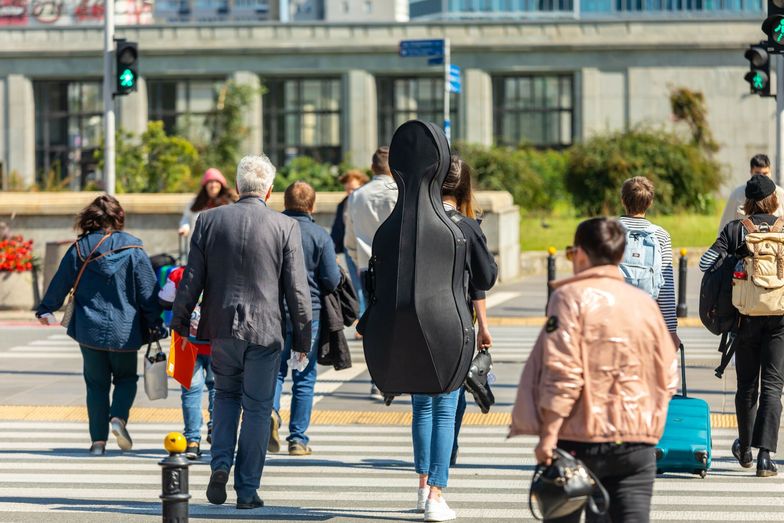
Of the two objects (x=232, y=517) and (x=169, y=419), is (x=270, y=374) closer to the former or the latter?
(x=232, y=517)

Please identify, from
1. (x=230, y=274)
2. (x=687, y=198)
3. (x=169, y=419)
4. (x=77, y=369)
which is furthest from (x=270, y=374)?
(x=687, y=198)

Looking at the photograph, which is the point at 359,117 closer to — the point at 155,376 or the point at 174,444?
the point at 155,376

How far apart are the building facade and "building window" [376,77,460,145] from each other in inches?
2.9

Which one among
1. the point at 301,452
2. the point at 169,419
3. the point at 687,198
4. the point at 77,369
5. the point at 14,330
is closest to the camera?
the point at 301,452

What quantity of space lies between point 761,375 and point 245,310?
3.41m

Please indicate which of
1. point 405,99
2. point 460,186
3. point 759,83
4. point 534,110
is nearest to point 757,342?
point 460,186

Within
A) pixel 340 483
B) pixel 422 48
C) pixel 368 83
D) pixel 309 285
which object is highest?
pixel 368 83

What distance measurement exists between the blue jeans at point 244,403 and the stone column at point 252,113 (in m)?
57.2

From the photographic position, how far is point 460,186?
840cm

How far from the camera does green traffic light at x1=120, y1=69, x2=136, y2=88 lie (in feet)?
62.6

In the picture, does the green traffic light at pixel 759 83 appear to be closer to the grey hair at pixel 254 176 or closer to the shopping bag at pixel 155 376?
the shopping bag at pixel 155 376

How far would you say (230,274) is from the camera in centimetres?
803

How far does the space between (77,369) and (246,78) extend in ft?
170

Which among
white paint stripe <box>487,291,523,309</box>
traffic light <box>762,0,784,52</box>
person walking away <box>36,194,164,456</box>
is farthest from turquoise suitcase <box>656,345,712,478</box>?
white paint stripe <box>487,291,523,309</box>
